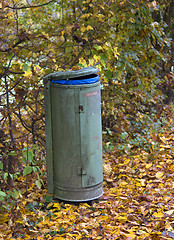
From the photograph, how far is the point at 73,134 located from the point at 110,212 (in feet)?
3.31

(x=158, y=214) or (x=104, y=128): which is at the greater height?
(x=104, y=128)

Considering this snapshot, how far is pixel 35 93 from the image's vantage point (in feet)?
14.9

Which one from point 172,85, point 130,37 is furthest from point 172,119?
point 130,37

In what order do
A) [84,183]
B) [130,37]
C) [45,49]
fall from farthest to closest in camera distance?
[130,37], [45,49], [84,183]

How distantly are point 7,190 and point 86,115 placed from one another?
1305 mm

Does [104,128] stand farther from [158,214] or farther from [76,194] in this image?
[158,214]

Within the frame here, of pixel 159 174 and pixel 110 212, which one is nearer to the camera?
pixel 110 212

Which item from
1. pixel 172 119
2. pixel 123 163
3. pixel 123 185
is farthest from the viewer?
pixel 172 119

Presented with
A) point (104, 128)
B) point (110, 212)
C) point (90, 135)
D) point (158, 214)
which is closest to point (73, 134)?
point (90, 135)

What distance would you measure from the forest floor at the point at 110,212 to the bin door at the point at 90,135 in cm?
38

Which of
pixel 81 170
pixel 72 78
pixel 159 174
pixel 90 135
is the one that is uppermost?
pixel 72 78

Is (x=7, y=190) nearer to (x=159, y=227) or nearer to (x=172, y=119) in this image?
(x=159, y=227)

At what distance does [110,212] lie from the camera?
13.8 ft

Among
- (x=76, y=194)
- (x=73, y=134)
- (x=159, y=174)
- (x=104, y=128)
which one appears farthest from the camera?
(x=104, y=128)
